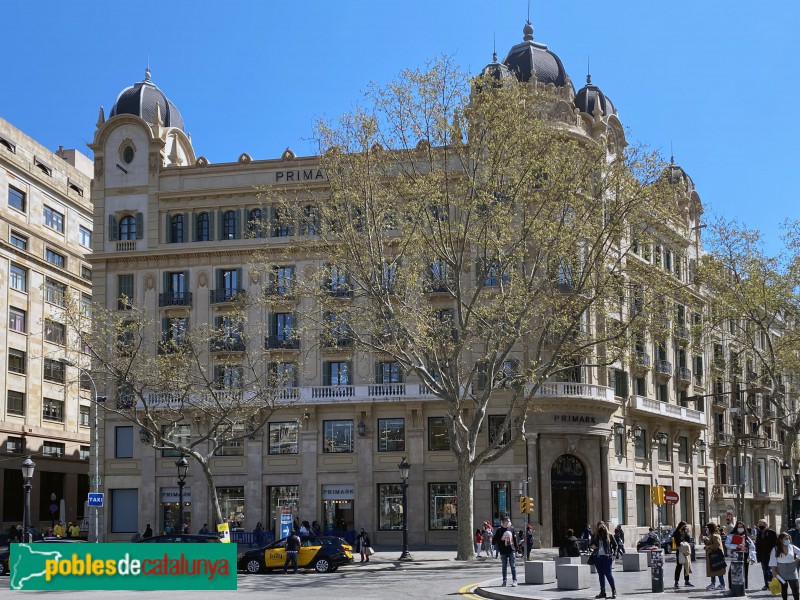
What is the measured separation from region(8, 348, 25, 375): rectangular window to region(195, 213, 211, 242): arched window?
755 inches

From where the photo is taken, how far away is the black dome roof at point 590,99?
60344mm

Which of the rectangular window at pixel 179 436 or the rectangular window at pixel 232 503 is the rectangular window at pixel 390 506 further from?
the rectangular window at pixel 179 436

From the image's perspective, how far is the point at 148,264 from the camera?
5738 cm

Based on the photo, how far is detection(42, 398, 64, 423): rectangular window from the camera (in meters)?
72.4

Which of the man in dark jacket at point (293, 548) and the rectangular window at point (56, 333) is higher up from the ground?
the rectangular window at point (56, 333)

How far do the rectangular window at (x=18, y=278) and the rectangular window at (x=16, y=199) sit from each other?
12.6 feet

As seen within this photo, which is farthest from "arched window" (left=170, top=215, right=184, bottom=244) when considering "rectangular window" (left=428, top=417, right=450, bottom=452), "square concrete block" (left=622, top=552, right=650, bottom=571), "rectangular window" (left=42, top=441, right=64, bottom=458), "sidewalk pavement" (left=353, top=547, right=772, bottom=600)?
"square concrete block" (left=622, top=552, right=650, bottom=571)

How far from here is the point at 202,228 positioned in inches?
2259

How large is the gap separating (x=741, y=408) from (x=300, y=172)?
37.2 meters

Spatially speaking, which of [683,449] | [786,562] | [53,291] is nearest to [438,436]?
[683,449]

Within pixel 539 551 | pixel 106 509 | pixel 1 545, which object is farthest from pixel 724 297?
pixel 1 545

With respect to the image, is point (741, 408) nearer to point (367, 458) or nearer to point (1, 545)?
point (367, 458)

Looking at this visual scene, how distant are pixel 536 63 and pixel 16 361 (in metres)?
Answer: 36.6

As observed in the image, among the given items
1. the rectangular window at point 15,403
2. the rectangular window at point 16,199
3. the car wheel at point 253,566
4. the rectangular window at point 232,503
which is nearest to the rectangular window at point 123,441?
the rectangular window at point 232,503
